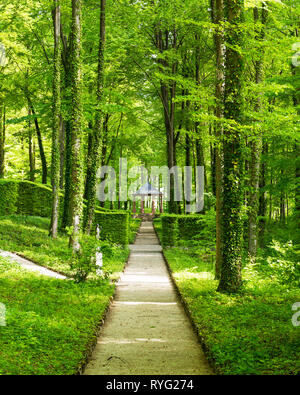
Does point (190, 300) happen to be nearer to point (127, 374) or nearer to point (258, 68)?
point (127, 374)

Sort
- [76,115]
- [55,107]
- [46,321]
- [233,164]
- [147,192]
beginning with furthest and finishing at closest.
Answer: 1. [147,192]
2. [55,107]
3. [76,115]
4. [233,164]
5. [46,321]

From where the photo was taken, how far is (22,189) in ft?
69.5

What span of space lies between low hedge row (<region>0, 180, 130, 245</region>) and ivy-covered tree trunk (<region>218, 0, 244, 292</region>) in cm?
1225

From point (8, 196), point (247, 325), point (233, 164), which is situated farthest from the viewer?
point (8, 196)

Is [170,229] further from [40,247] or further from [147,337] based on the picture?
[147,337]

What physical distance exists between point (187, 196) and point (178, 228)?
6.69m

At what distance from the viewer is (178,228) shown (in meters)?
19.7

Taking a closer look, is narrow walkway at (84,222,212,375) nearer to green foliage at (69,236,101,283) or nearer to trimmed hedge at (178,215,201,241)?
green foliage at (69,236,101,283)

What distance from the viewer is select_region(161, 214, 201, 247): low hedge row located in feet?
64.1

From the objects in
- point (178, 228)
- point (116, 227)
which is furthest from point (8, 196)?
point (178, 228)

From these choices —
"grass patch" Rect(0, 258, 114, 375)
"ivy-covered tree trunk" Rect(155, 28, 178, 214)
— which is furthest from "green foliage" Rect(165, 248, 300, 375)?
"ivy-covered tree trunk" Rect(155, 28, 178, 214)

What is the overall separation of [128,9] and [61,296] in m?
14.9

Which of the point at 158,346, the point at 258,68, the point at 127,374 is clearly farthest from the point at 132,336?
the point at 258,68

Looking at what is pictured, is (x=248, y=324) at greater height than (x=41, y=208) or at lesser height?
lesser
